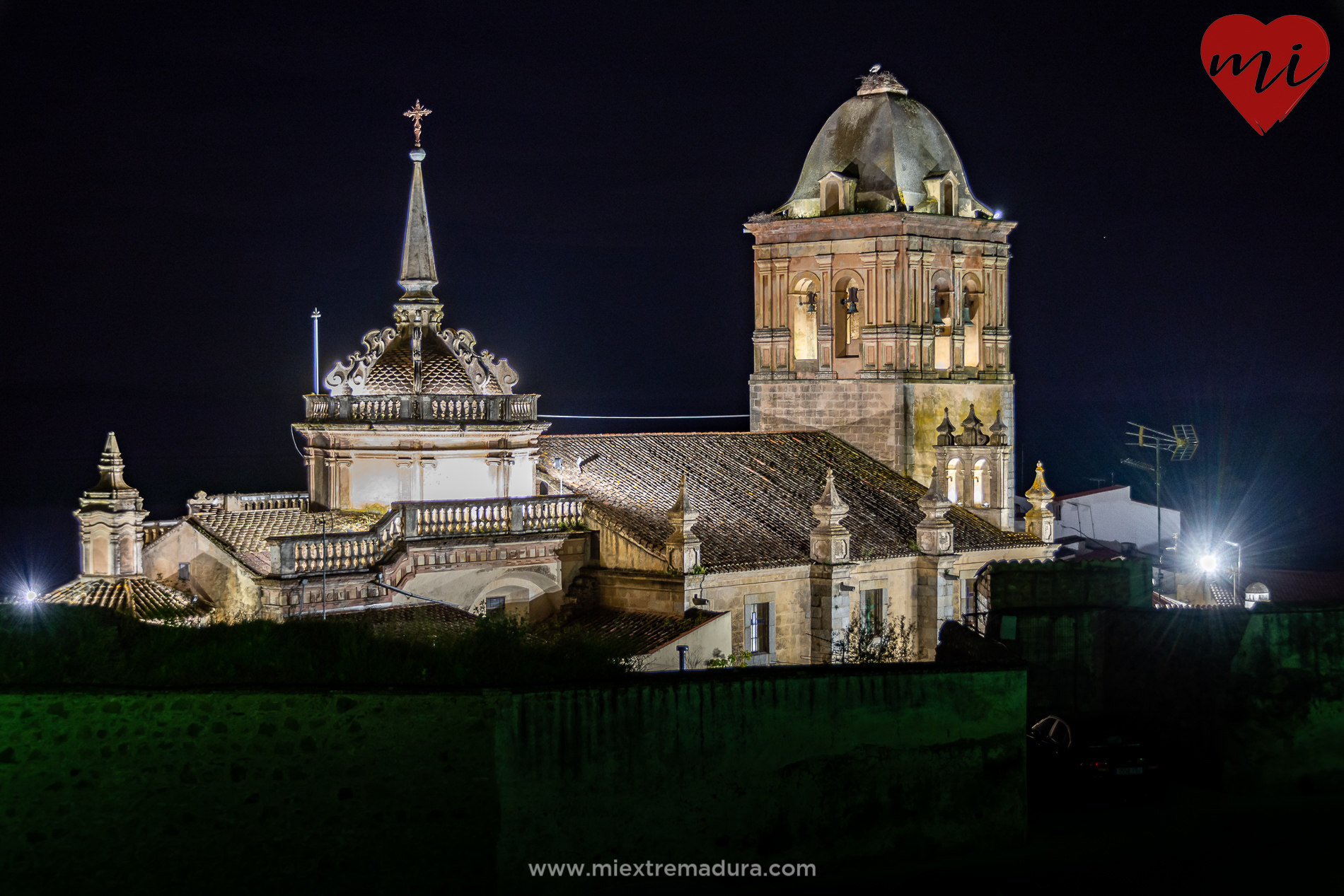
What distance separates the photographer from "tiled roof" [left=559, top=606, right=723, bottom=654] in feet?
116

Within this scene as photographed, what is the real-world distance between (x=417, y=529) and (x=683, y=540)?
5.53 m

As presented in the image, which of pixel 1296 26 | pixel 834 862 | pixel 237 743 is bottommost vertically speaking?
pixel 834 862

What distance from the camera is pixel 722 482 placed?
4369 cm

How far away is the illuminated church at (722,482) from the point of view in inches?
1423

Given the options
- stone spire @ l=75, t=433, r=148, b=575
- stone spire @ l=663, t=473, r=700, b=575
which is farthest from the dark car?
stone spire @ l=75, t=433, r=148, b=575

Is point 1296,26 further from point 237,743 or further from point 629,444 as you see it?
point 237,743

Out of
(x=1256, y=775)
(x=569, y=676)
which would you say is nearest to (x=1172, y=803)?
(x=1256, y=775)

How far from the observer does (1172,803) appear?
973 inches

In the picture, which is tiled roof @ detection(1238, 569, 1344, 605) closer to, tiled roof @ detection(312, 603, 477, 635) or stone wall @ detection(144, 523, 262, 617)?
tiled roof @ detection(312, 603, 477, 635)

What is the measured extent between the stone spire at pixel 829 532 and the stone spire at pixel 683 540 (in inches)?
159

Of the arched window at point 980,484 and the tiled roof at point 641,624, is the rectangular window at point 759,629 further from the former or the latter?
the arched window at point 980,484

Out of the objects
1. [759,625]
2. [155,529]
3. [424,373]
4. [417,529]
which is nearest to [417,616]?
[417,529]

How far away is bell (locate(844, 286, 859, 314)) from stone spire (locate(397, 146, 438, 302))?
49.2ft

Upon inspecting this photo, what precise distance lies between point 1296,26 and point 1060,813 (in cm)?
2497
